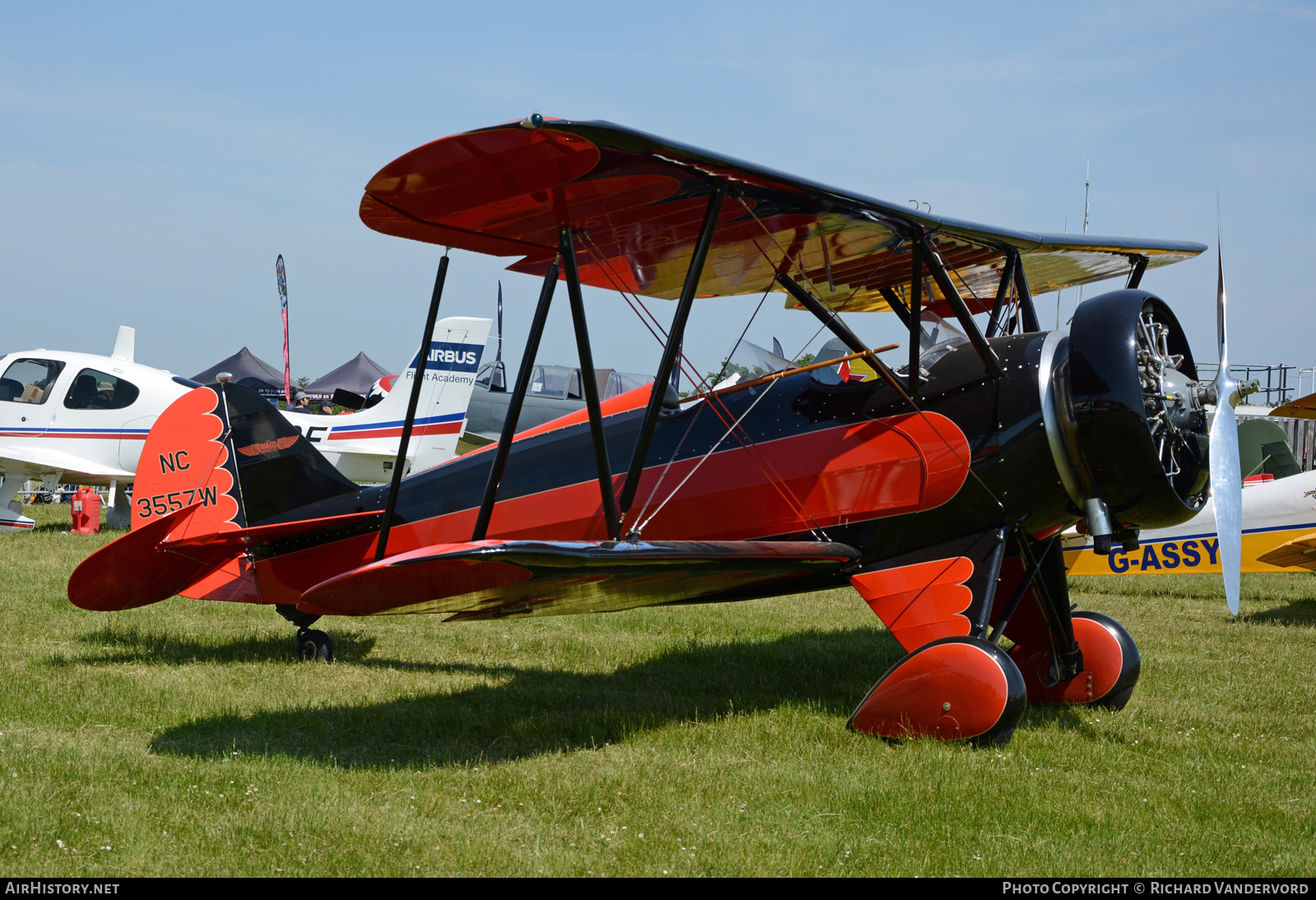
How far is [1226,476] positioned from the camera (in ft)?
16.4

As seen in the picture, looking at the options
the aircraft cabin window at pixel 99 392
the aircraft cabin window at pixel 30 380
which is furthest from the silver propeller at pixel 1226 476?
the aircraft cabin window at pixel 30 380

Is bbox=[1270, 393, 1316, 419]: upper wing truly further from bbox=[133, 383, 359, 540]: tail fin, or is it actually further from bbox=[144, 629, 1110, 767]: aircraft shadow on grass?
bbox=[133, 383, 359, 540]: tail fin

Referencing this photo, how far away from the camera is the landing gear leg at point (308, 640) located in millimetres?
6930

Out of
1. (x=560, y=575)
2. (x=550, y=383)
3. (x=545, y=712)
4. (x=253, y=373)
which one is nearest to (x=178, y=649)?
(x=545, y=712)

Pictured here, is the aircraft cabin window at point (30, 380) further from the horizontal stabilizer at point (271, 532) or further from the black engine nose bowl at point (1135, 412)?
the black engine nose bowl at point (1135, 412)

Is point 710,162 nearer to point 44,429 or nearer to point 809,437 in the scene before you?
point 809,437

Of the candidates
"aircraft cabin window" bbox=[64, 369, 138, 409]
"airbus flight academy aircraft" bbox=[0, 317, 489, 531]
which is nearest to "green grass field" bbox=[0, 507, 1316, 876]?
"airbus flight academy aircraft" bbox=[0, 317, 489, 531]

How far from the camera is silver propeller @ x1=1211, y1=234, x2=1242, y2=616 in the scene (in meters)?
4.95

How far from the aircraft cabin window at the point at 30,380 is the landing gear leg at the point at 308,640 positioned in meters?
10.4

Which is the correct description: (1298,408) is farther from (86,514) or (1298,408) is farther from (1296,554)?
(86,514)

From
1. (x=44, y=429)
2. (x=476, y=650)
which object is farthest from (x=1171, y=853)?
(x=44, y=429)

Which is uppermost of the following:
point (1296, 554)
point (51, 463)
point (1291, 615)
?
point (51, 463)

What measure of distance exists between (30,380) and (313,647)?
11.1 metres

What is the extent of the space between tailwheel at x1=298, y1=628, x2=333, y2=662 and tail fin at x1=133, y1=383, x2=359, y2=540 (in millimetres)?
893
